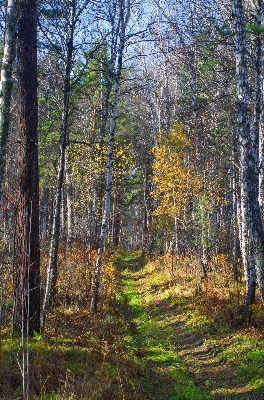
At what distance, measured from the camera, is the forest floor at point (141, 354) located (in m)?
5.79

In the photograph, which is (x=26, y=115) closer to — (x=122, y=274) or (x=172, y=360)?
(x=172, y=360)

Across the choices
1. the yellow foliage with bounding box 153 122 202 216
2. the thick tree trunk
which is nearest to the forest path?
the thick tree trunk

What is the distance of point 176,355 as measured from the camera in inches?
346

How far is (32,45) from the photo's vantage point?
7.90 meters

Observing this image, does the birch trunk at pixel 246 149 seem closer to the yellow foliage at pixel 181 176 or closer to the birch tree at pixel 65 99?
the birch tree at pixel 65 99

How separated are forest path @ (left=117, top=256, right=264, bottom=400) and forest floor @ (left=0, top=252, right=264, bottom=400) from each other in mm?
19

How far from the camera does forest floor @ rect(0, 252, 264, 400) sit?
19.0 ft

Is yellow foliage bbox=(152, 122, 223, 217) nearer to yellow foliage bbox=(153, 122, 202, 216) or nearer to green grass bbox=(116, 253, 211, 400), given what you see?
yellow foliage bbox=(153, 122, 202, 216)

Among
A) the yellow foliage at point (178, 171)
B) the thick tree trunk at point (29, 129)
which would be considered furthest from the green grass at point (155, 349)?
the yellow foliage at point (178, 171)

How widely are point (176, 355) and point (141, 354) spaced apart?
36.1 inches

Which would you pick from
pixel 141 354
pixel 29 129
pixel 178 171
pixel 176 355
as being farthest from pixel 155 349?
pixel 178 171

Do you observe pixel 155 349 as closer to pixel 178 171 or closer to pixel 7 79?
pixel 7 79

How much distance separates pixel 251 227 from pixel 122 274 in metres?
12.7

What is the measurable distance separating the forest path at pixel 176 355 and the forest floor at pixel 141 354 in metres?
0.02
